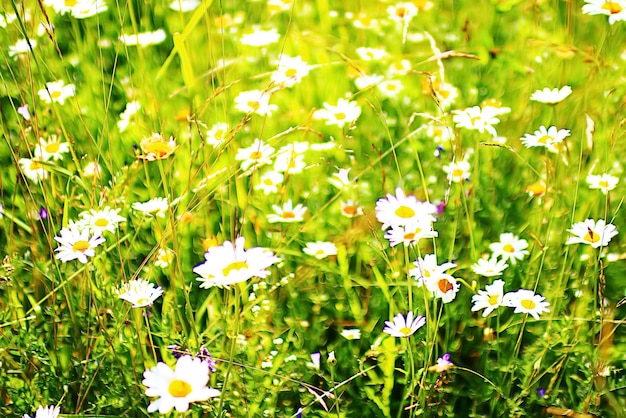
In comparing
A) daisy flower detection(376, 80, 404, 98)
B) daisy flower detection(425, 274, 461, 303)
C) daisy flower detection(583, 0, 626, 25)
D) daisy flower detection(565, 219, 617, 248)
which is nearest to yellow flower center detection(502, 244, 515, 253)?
daisy flower detection(565, 219, 617, 248)

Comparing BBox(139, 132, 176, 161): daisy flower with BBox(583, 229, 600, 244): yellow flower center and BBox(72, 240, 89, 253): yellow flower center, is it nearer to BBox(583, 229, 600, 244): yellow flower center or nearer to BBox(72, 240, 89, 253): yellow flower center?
BBox(72, 240, 89, 253): yellow flower center

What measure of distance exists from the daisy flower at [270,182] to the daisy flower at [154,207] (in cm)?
18

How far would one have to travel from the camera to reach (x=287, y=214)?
106 cm

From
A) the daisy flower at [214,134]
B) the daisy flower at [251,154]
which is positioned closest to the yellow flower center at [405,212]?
the daisy flower at [251,154]

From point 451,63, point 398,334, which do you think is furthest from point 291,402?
point 451,63

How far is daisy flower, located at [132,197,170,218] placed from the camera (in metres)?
0.98

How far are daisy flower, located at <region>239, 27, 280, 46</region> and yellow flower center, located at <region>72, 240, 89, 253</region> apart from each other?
0.73 metres

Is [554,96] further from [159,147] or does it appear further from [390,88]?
[159,147]

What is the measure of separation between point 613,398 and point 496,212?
0.33m

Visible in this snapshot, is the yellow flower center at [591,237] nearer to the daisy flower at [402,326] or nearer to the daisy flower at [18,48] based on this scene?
the daisy flower at [402,326]

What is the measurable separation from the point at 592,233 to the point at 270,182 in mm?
523

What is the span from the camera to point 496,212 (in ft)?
3.51

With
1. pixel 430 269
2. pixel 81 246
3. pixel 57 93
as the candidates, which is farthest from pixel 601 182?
pixel 57 93

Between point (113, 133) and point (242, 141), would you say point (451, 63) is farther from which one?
point (113, 133)
